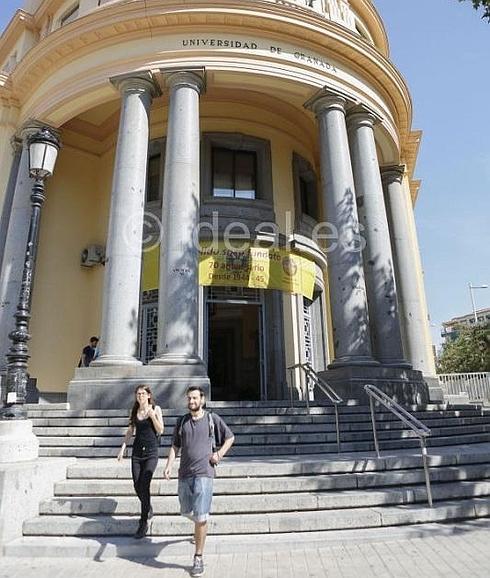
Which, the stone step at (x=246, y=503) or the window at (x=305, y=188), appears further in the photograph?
the window at (x=305, y=188)

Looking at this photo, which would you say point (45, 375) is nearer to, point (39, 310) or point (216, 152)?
point (39, 310)

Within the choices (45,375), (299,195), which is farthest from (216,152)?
(45,375)

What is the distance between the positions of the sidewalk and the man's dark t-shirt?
2.82 ft

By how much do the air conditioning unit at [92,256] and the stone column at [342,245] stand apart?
7.24 meters

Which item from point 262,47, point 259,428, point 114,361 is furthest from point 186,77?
point 259,428

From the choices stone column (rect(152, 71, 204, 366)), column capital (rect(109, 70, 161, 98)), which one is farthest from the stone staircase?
column capital (rect(109, 70, 161, 98))

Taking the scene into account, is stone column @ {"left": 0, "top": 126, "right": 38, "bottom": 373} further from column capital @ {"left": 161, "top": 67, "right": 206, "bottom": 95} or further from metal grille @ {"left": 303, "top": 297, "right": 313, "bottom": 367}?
metal grille @ {"left": 303, "top": 297, "right": 313, "bottom": 367}

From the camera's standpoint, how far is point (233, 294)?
13.3m

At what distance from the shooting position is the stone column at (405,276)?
13.5m

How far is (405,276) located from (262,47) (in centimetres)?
753

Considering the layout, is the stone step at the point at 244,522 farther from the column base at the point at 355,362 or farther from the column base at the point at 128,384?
the column base at the point at 355,362

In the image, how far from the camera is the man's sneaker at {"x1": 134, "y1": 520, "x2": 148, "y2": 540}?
479 centimetres

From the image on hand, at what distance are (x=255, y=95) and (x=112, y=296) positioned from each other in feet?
26.4

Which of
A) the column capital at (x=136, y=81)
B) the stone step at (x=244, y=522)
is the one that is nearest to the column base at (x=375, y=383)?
the stone step at (x=244, y=522)
